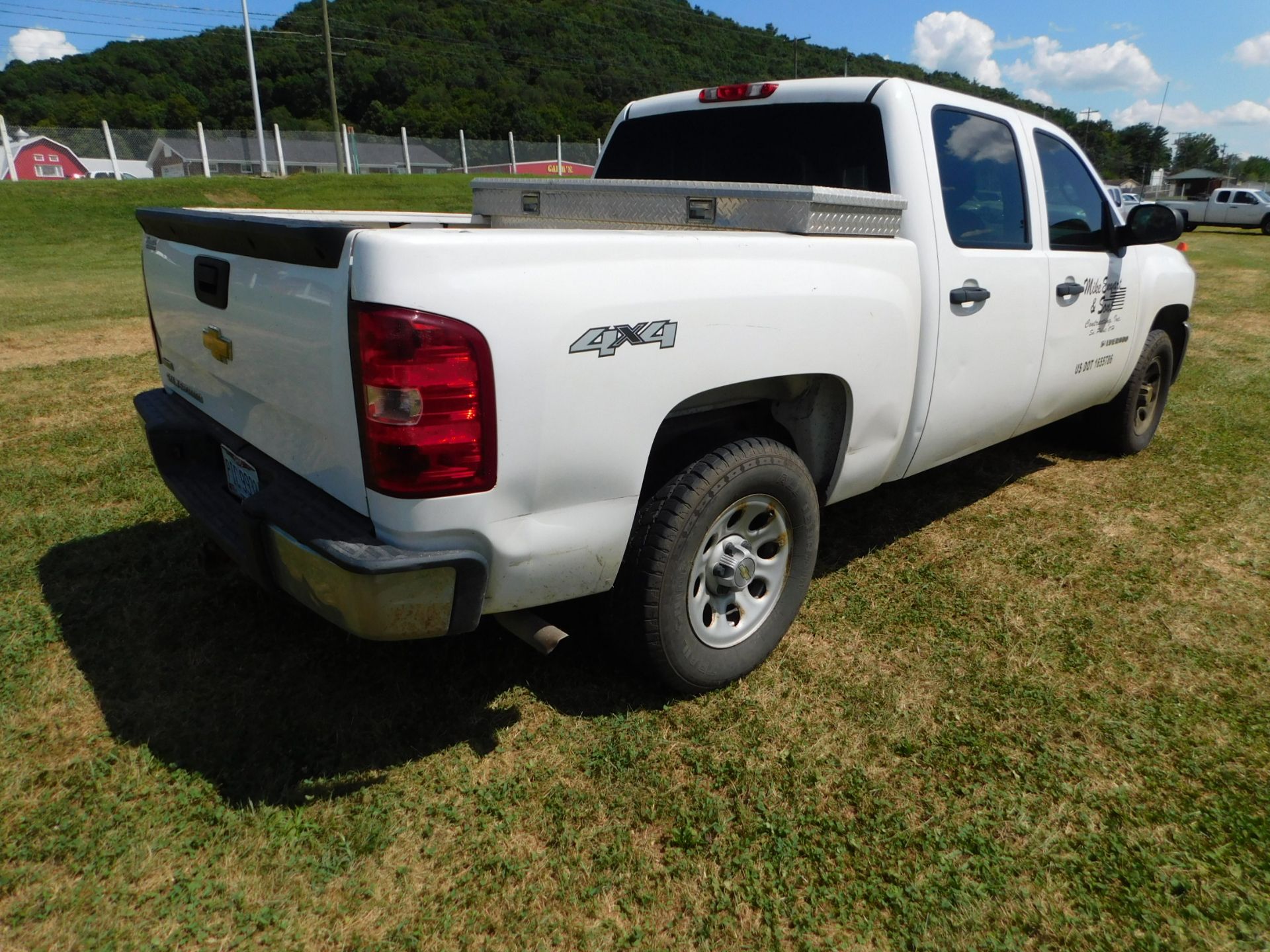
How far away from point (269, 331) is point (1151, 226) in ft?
13.2

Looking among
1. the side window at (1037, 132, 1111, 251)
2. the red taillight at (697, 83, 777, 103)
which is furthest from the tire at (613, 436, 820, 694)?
the side window at (1037, 132, 1111, 251)

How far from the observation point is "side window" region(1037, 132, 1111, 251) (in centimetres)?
391

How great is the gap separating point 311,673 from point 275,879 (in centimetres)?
89

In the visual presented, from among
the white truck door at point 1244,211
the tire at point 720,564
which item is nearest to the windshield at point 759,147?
the tire at point 720,564

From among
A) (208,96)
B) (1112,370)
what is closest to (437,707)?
(1112,370)

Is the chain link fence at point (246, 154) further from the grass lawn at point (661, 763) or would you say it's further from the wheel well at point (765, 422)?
the wheel well at point (765, 422)

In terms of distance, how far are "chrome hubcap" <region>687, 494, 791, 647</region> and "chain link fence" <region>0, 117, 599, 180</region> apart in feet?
114

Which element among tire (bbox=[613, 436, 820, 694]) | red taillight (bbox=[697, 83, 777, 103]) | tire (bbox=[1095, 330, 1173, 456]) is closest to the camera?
tire (bbox=[613, 436, 820, 694])

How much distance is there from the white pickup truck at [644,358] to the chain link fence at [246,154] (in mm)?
33614

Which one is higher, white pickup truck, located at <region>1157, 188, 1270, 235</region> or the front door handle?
the front door handle

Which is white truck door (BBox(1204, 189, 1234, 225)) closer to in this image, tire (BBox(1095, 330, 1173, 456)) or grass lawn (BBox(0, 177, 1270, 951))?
tire (BBox(1095, 330, 1173, 456))

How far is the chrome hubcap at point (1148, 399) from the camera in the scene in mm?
5156

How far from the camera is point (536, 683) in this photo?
115 inches

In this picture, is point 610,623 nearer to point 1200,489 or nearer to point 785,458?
point 785,458
